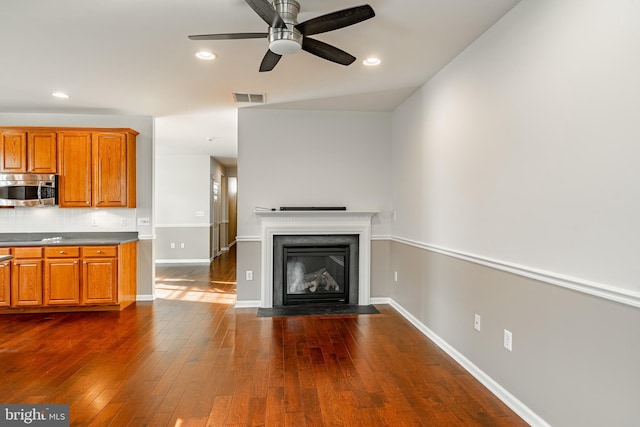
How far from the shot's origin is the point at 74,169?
4.58 m

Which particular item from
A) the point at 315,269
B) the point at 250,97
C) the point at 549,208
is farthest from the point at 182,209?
the point at 549,208

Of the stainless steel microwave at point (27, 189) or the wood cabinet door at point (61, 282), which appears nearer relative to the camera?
the wood cabinet door at point (61, 282)

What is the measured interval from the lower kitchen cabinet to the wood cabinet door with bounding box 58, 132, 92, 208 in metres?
0.71

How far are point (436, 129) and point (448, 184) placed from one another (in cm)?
63

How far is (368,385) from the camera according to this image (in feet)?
8.40

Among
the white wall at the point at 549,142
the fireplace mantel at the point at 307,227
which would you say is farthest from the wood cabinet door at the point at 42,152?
the white wall at the point at 549,142

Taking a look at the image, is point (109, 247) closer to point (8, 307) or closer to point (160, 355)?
point (8, 307)

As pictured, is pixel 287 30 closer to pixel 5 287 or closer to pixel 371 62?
pixel 371 62

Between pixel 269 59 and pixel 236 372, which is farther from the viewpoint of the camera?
A: pixel 236 372

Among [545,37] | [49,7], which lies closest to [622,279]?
[545,37]

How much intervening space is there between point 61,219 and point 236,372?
12.1 feet

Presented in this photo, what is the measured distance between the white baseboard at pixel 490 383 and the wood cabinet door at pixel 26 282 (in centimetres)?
445

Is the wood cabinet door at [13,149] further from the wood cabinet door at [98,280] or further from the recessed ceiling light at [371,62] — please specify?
the recessed ceiling light at [371,62]

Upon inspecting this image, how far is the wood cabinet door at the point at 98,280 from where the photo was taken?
4.30m
